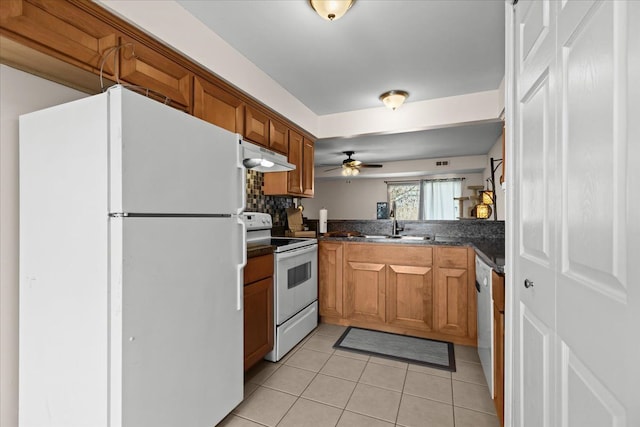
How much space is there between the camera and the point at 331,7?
162 cm

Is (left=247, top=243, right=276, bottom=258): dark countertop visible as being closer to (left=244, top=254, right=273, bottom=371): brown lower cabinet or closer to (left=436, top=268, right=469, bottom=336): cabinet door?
(left=244, top=254, right=273, bottom=371): brown lower cabinet

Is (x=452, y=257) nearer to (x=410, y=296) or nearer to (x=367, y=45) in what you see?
(x=410, y=296)

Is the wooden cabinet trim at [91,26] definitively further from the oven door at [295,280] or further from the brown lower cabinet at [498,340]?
the brown lower cabinet at [498,340]

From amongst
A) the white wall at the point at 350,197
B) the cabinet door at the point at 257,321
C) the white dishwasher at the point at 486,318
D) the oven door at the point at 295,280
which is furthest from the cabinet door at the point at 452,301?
the white wall at the point at 350,197

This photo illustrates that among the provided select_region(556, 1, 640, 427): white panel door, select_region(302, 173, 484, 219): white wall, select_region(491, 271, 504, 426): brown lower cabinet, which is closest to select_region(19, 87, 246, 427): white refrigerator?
select_region(556, 1, 640, 427): white panel door

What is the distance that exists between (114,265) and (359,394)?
5.44 ft

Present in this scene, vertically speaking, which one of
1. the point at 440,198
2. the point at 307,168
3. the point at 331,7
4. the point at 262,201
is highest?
the point at 331,7

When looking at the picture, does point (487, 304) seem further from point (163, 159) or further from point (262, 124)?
point (262, 124)

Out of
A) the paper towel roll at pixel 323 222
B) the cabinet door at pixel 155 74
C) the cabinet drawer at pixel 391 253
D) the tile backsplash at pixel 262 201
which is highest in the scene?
the cabinet door at pixel 155 74

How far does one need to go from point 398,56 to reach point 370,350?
2.43 meters

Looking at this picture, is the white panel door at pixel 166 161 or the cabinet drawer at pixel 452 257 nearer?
the white panel door at pixel 166 161

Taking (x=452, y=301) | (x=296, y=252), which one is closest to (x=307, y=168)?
(x=296, y=252)

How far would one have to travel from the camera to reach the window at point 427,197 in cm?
705

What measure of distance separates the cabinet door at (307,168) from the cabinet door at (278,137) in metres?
0.43
